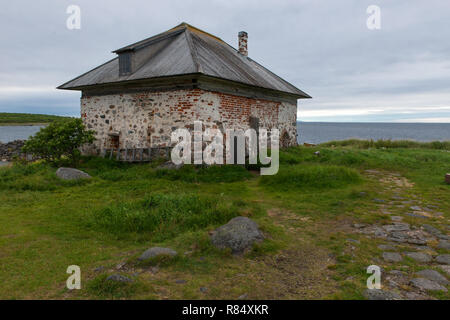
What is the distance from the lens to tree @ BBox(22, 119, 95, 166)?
1209 centimetres

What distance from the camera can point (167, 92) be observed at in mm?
11953

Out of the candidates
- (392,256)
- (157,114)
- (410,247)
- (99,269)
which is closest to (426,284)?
(392,256)

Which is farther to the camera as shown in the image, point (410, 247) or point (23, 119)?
point (23, 119)

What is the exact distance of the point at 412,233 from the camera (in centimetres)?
569

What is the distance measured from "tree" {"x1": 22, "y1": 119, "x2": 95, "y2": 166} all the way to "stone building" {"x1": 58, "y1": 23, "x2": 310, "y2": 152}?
1.34 metres

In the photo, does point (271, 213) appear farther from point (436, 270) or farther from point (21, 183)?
point (21, 183)

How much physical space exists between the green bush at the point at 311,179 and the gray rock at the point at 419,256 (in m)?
4.48

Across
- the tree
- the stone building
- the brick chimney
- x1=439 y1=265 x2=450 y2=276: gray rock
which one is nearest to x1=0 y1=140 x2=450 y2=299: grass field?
x1=439 y1=265 x2=450 y2=276: gray rock

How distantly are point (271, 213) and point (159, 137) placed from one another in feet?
21.2

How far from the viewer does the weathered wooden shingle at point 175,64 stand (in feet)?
38.9

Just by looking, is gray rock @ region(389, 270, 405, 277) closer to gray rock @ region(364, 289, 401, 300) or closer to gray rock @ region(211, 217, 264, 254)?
gray rock @ region(364, 289, 401, 300)

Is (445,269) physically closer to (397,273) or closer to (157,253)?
(397,273)

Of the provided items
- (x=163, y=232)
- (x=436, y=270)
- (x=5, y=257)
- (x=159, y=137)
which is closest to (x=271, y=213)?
(x=163, y=232)

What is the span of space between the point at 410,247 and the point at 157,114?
30.9 feet
